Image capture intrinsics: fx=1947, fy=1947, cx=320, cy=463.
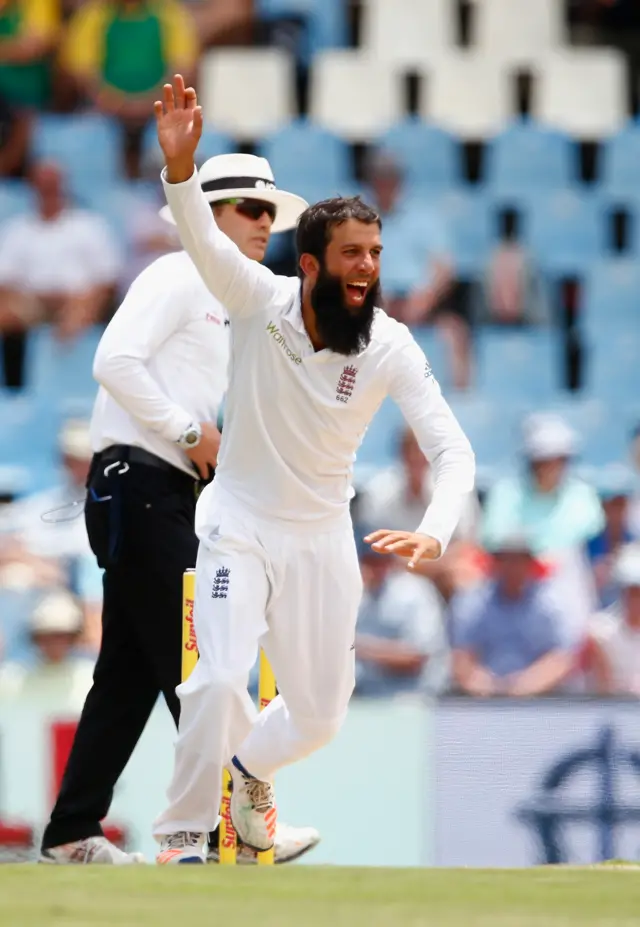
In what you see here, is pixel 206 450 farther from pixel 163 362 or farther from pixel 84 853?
pixel 84 853

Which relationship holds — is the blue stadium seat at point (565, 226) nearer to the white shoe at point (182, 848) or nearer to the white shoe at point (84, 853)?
the white shoe at point (84, 853)

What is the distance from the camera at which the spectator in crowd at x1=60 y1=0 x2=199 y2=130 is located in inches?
496

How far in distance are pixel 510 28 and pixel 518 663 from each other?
19.1ft

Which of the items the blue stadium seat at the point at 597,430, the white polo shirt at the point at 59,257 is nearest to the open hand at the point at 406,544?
the blue stadium seat at the point at 597,430

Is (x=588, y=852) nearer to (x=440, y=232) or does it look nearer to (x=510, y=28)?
(x=440, y=232)

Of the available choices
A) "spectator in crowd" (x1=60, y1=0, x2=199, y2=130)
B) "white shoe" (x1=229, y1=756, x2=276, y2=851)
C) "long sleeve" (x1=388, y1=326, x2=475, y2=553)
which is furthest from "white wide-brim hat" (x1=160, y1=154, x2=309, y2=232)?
"spectator in crowd" (x1=60, y1=0, x2=199, y2=130)

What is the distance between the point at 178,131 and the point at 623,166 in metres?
7.82

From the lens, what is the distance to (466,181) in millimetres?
12844

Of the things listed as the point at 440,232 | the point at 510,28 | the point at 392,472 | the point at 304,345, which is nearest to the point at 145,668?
the point at 304,345

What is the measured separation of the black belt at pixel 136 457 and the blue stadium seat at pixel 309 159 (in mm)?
6515

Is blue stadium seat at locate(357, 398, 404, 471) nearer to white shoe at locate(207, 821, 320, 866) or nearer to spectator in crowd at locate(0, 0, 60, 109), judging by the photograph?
spectator in crowd at locate(0, 0, 60, 109)

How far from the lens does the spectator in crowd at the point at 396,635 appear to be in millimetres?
8906

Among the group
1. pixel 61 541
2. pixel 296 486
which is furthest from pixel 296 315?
pixel 61 541

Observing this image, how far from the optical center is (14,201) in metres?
12.3
